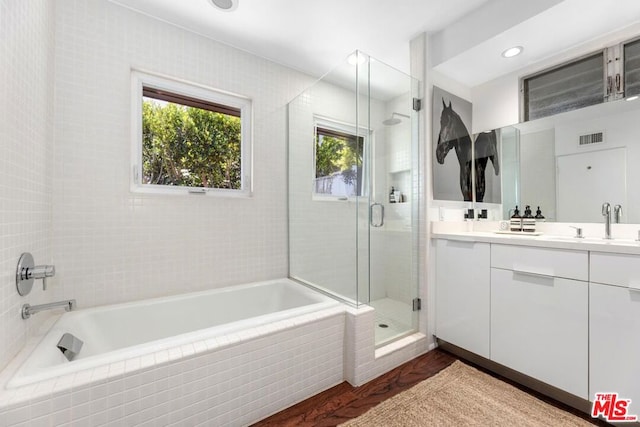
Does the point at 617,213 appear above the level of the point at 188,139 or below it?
below

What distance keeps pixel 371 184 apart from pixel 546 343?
4.60ft

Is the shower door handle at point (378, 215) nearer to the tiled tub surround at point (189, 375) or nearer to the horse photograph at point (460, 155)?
the horse photograph at point (460, 155)

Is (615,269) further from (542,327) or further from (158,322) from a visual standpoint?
Result: (158,322)

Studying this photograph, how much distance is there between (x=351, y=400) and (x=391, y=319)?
74 centimetres

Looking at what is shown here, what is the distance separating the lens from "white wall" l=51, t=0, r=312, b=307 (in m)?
1.61

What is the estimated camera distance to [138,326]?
67.3 inches

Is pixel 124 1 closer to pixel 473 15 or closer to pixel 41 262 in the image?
pixel 41 262

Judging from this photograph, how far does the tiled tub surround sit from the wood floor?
0.05 metres

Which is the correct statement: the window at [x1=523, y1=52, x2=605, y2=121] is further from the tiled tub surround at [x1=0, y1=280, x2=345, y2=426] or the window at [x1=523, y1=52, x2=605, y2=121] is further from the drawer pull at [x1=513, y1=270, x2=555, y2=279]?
the tiled tub surround at [x1=0, y1=280, x2=345, y2=426]

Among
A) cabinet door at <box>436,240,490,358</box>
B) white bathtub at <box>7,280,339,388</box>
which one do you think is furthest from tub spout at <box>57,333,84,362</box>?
cabinet door at <box>436,240,490,358</box>

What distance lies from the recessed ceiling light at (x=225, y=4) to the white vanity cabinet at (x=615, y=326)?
2.56 m

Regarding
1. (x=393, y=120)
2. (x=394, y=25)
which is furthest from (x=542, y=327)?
(x=394, y=25)

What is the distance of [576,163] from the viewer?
1.81 m

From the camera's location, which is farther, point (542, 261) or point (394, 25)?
point (394, 25)
